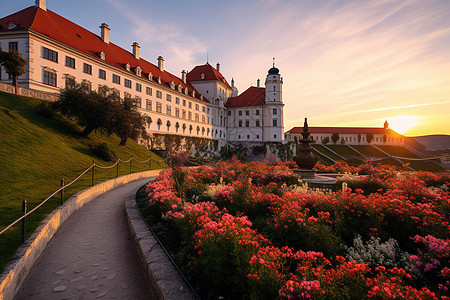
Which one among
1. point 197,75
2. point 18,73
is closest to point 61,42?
point 18,73

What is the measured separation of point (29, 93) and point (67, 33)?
1331 cm

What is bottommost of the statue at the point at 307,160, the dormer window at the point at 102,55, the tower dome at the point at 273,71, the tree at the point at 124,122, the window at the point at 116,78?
the statue at the point at 307,160

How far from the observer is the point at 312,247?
14.1 ft

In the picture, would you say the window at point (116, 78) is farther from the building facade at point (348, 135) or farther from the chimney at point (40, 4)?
the building facade at point (348, 135)

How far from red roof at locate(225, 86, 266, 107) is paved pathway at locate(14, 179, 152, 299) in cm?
6360

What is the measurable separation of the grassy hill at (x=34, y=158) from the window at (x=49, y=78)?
459 centimetres

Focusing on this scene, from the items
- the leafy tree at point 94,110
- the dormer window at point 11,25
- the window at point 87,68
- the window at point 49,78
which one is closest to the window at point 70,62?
the window at point 87,68

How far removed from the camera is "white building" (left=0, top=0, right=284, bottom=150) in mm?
25609

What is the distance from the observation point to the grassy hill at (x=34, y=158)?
653cm

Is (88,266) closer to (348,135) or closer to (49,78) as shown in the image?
(49,78)

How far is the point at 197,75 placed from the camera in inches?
2635

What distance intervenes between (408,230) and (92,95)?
80.4 feet

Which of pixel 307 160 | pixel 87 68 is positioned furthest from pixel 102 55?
pixel 307 160

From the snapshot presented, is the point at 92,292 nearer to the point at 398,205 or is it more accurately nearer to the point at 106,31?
the point at 398,205
